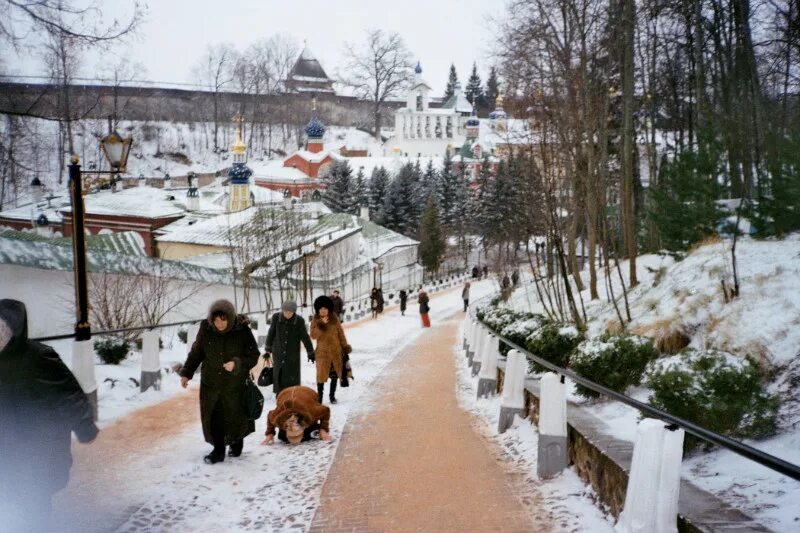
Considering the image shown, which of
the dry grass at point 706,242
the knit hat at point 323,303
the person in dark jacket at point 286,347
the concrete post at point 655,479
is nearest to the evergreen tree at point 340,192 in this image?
the dry grass at point 706,242

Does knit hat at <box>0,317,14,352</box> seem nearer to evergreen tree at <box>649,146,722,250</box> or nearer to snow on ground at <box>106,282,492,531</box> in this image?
snow on ground at <box>106,282,492,531</box>

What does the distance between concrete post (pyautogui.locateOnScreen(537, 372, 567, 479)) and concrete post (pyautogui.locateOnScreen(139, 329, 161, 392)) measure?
6.01 meters

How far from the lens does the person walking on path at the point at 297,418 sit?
7.01 metres

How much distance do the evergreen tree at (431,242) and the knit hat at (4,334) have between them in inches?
2010

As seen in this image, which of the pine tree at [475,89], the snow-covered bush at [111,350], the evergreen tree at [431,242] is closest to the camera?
the snow-covered bush at [111,350]

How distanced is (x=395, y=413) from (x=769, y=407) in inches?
186

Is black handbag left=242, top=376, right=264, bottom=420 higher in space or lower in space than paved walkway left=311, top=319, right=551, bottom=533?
higher

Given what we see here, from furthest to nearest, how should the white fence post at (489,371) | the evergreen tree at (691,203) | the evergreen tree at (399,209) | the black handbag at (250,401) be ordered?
the evergreen tree at (399,209) → the evergreen tree at (691,203) → the white fence post at (489,371) → the black handbag at (250,401)

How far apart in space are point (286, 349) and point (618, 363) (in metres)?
3.66

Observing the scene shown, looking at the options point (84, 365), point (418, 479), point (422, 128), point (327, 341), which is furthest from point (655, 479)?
point (422, 128)

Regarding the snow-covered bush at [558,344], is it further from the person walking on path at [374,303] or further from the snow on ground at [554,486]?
the person walking on path at [374,303]

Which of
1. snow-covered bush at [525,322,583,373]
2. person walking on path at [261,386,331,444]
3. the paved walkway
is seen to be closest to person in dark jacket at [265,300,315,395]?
the paved walkway

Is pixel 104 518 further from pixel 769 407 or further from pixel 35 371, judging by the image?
pixel 769 407

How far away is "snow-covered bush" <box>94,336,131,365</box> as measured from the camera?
1024 centimetres
